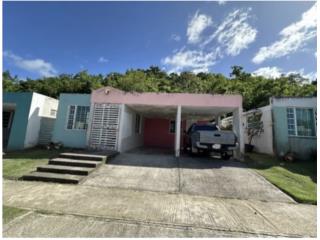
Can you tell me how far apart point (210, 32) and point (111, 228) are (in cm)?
805

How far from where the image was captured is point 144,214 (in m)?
4.19

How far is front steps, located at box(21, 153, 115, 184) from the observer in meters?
6.61

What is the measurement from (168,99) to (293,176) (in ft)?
22.0

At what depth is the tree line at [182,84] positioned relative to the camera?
11.9m

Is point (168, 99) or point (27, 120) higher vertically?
point (168, 99)

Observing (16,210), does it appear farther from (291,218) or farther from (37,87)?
(37,87)

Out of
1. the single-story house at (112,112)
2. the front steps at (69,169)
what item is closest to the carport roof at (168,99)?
the single-story house at (112,112)

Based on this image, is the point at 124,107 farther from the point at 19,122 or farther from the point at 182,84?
the point at 19,122

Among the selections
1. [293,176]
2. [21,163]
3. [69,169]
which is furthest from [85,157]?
[293,176]

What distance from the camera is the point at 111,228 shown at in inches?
139

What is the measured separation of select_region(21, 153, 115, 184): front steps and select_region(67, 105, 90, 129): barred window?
3700mm

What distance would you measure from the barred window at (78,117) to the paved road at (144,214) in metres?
6.44

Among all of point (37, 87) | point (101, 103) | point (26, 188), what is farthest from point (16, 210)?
point (37, 87)

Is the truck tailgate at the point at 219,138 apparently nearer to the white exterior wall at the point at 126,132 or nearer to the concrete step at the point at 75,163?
the white exterior wall at the point at 126,132
